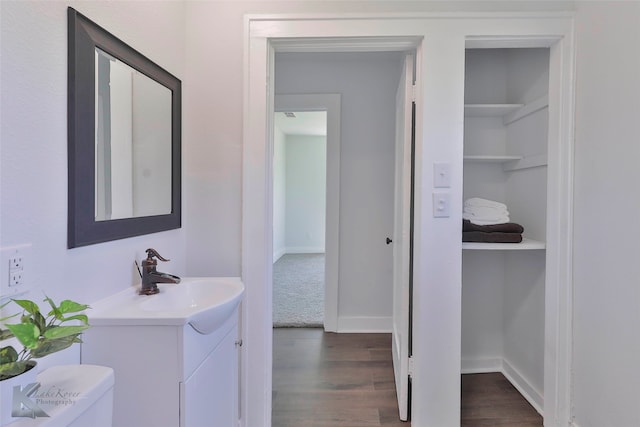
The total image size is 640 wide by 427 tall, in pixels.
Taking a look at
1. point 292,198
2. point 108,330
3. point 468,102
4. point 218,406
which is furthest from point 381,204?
point 292,198

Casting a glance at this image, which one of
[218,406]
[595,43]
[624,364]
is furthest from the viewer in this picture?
[595,43]

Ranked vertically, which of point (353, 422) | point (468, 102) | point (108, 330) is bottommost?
point (353, 422)

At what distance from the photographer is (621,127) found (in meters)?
1.34

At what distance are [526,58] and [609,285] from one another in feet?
4.54

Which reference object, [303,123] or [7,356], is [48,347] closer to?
[7,356]

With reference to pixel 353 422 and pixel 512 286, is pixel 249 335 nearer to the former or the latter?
pixel 353 422

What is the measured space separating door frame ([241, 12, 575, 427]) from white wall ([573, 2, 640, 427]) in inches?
2.2

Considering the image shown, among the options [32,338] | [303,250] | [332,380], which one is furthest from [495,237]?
[303,250]

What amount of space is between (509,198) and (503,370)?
1.17 meters

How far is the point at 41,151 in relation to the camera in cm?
89

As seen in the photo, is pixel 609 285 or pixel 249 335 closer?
pixel 609 285

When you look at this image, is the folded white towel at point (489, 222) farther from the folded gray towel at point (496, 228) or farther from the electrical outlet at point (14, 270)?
the electrical outlet at point (14, 270)

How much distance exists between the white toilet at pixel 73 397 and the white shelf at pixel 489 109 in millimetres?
2042

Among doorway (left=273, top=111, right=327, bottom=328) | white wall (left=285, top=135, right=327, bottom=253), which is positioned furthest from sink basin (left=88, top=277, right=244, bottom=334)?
white wall (left=285, top=135, right=327, bottom=253)
